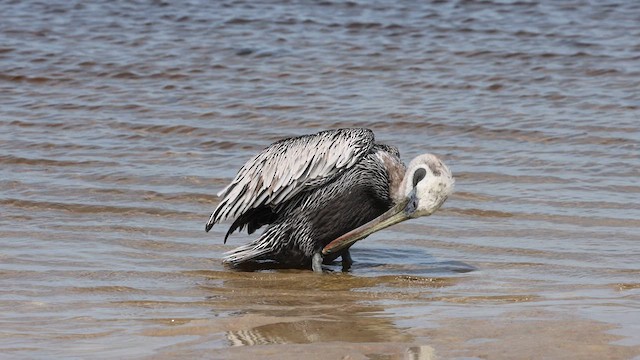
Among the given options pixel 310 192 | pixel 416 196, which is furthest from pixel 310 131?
pixel 416 196

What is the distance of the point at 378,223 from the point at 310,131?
10.1ft

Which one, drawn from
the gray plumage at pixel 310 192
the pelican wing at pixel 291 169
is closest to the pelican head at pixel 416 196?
the gray plumage at pixel 310 192

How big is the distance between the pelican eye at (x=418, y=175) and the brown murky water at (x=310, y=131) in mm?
421

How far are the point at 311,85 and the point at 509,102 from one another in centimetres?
165

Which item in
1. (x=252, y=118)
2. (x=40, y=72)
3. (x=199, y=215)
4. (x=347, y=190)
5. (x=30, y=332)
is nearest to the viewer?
(x=30, y=332)

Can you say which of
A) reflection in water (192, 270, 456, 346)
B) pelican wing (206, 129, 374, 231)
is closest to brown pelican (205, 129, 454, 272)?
pelican wing (206, 129, 374, 231)

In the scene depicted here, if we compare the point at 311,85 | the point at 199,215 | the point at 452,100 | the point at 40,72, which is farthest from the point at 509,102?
the point at 40,72

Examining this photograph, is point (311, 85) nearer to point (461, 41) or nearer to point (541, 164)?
point (461, 41)

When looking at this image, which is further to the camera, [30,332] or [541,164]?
[541,164]

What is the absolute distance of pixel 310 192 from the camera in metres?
6.07

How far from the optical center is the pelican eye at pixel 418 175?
5651mm

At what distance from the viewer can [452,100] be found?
939 cm

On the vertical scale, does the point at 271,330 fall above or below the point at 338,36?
above

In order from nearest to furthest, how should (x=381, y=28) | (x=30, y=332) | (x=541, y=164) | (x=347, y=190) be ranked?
(x=30, y=332) → (x=347, y=190) → (x=541, y=164) → (x=381, y=28)
